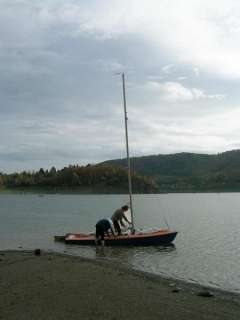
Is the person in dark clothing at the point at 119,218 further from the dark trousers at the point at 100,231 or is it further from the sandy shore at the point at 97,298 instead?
the sandy shore at the point at 97,298

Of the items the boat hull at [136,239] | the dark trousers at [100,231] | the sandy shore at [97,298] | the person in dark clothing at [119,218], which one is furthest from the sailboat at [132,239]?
the sandy shore at [97,298]

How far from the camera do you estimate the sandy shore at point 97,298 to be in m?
11.2

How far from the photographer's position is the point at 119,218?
32.0m

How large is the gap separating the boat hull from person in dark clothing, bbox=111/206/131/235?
2.98ft

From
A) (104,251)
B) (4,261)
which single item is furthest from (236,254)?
(4,261)

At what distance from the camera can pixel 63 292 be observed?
533 inches

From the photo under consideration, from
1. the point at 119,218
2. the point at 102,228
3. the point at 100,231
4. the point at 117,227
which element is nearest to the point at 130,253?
the point at 102,228

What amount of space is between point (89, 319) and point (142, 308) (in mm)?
1720

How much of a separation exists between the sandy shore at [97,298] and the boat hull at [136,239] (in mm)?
13092

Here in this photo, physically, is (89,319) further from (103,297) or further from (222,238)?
(222,238)

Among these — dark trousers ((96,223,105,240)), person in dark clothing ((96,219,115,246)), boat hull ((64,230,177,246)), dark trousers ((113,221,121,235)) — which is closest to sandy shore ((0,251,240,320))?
person in dark clothing ((96,219,115,246))

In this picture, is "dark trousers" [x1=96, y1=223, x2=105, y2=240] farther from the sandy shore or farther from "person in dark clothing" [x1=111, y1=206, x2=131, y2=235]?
the sandy shore

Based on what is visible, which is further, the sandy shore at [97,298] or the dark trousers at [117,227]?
the dark trousers at [117,227]

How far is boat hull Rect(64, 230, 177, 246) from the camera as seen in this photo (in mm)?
31766
